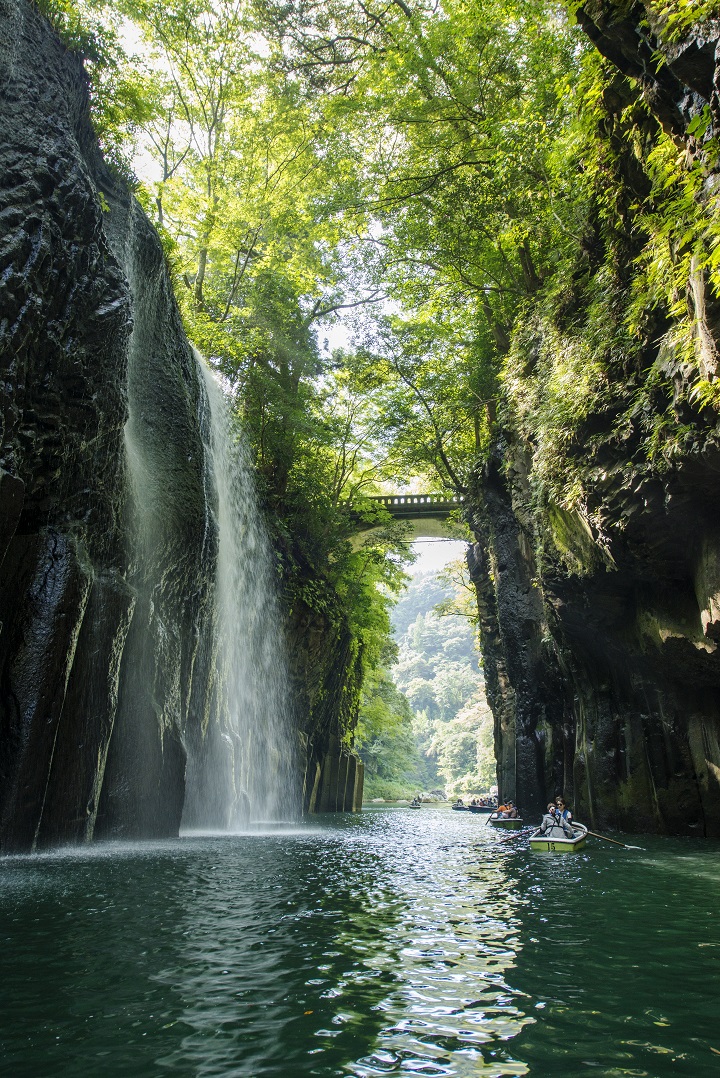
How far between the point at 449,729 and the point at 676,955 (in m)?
79.8

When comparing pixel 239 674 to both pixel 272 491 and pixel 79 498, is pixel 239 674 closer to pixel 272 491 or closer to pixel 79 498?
pixel 272 491

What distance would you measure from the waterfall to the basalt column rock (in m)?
2.21

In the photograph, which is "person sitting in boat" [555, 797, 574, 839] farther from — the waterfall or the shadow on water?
the waterfall

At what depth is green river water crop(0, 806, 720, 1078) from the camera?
3.00 metres

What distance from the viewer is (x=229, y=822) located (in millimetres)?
16734

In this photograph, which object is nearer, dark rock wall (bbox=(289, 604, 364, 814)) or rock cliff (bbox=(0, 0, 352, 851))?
rock cliff (bbox=(0, 0, 352, 851))

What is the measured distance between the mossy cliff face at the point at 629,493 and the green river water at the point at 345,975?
5.55 metres

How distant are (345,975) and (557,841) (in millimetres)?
8934

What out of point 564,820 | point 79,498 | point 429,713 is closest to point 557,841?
point 564,820

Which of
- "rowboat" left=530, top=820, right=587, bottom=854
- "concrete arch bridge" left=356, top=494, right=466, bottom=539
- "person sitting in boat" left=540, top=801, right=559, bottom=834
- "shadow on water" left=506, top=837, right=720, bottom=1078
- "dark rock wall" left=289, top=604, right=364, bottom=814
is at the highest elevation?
"concrete arch bridge" left=356, top=494, right=466, bottom=539

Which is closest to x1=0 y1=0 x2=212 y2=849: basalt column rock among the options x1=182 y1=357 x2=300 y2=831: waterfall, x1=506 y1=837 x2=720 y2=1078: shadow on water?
x1=182 y1=357 x2=300 y2=831: waterfall

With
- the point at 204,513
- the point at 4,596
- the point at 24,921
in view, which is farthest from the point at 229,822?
the point at 24,921

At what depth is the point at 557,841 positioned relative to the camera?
38.8 ft

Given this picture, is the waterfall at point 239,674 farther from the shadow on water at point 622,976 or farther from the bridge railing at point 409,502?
the bridge railing at point 409,502
